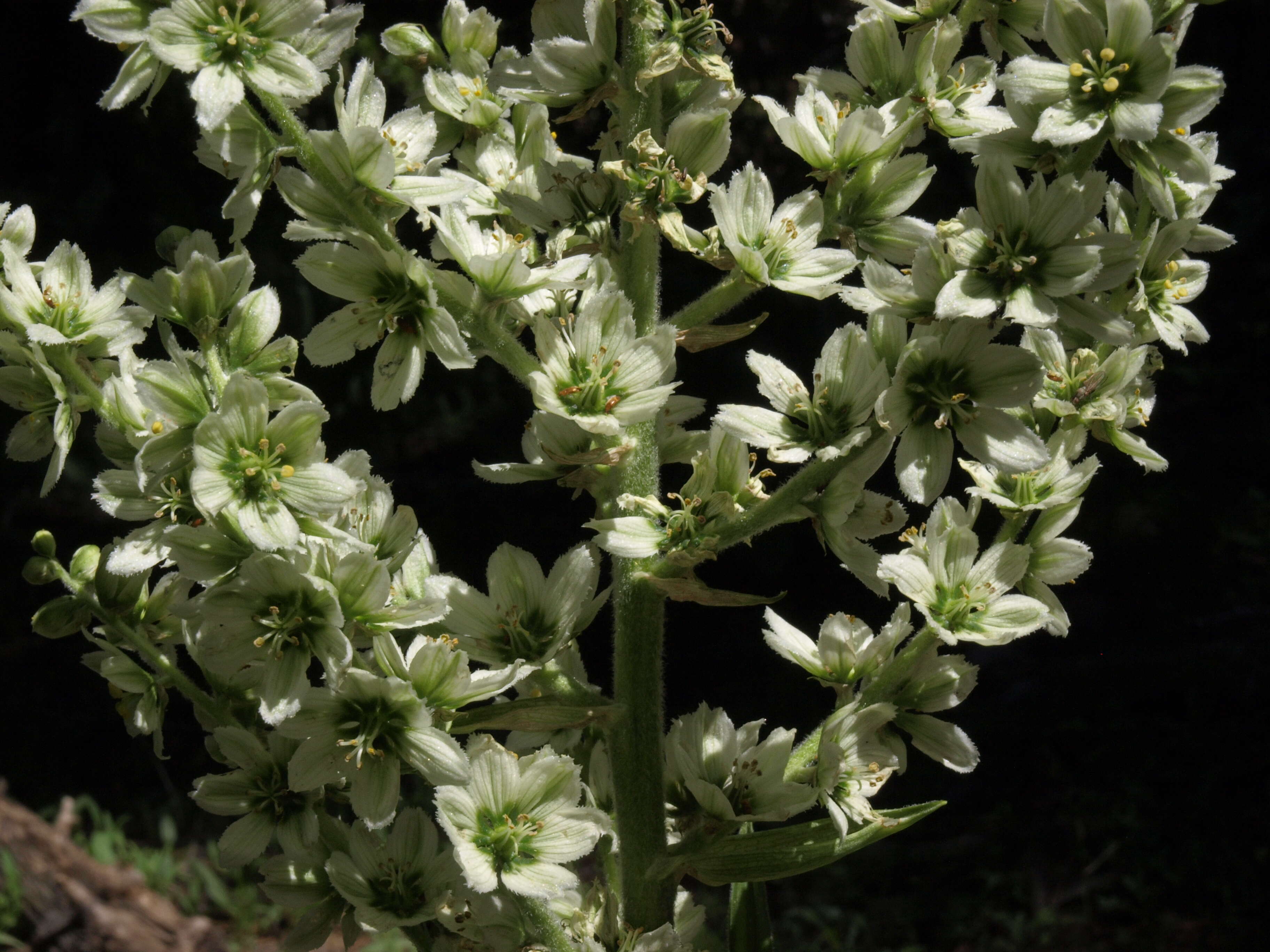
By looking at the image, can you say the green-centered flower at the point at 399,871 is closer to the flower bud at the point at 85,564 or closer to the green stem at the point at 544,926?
the green stem at the point at 544,926

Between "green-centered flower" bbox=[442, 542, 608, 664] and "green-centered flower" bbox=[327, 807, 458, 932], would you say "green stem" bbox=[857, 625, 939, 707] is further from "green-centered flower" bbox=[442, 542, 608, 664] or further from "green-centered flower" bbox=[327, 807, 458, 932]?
"green-centered flower" bbox=[327, 807, 458, 932]

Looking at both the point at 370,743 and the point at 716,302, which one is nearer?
the point at 370,743

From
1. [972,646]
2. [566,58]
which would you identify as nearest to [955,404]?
[566,58]

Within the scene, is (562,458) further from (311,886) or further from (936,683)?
(311,886)

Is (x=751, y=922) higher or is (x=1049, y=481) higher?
(x=1049, y=481)

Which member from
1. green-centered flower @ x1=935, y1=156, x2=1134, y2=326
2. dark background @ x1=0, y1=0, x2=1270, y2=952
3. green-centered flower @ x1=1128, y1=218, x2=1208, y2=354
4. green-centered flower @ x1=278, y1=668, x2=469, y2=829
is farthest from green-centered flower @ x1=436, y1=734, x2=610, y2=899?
dark background @ x1=0, y1=0, x2=1270, y2=952

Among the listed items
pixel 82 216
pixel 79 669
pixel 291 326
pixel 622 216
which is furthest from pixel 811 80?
pixel 79 669

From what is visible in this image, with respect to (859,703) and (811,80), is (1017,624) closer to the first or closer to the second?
(859,703)
